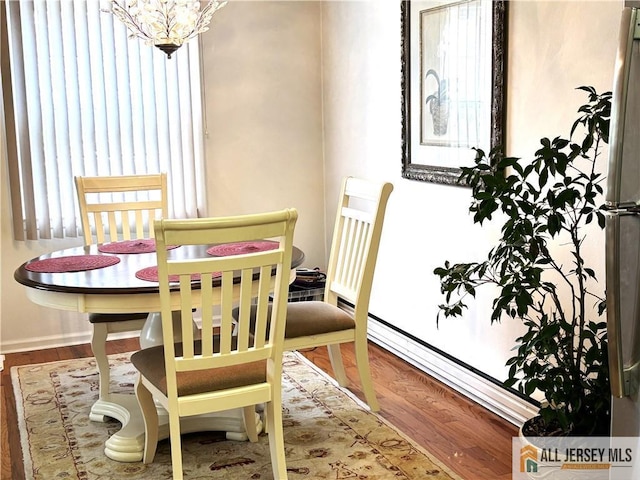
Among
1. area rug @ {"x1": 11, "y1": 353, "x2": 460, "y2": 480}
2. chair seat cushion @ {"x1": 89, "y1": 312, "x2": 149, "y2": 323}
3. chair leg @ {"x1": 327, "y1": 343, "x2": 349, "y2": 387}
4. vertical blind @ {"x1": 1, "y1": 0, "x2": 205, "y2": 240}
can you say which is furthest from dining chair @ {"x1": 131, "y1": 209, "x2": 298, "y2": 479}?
vertical blind @ {"x1": 1, "y1": 0, "x2": 205, "y2": 240}

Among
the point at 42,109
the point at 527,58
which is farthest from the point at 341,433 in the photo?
the point at 42,109

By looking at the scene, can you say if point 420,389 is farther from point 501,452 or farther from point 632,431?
point 632,431

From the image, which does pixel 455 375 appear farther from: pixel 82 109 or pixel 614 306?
pixel 82 109

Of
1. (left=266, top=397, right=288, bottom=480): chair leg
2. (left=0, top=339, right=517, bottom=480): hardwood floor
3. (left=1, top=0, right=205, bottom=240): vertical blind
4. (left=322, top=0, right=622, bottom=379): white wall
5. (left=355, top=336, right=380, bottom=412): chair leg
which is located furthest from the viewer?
(left=1, top=0, right=205, bottom=240): vertical blind

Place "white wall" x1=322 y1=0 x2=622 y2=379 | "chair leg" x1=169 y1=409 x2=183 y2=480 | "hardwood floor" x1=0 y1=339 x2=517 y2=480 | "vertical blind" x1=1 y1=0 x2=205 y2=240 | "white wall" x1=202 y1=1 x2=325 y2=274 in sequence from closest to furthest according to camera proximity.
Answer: "chair leg" x1=169 y1=409 x2=183 y2=480
"white wall" x1=322 y1=0 x2=622 y2=379
"hardwood floor" x1=0 y1=339 x2=517 y2=480
"vertical blind" x1=1 y1=0 x2=205 y2=240
"white wall" x1=202 y1=1 x2=325 y2=274

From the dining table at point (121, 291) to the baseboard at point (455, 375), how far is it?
1.01 m

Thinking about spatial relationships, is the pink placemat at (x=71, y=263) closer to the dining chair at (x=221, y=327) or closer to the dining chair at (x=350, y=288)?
the dining chair at (x=221, y=327)

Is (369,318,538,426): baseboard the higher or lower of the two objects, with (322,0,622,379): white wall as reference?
lower

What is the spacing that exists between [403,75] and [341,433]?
186cm

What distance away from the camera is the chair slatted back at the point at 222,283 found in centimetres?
241

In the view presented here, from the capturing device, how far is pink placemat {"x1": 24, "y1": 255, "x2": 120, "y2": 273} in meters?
3.02

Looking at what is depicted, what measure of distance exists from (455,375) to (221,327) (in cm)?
153

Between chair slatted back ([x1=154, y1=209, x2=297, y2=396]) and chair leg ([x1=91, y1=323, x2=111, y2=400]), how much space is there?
937 millimetres

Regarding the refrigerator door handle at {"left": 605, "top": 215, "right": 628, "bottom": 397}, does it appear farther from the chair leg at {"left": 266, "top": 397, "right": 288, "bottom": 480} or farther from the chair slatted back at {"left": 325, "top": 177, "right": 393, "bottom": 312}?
the chair slatted back at {"left": 325, "top": 177, "right": 393, "bottom": 312}
